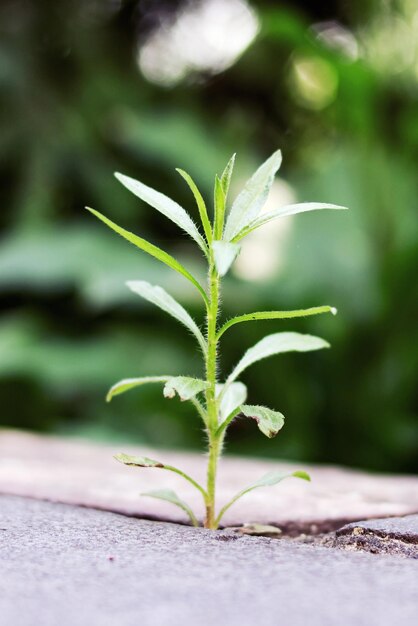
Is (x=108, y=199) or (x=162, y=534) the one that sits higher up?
(x=108, y=199)

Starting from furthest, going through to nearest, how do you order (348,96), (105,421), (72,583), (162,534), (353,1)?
(353,1), (348,96), (105,421), (162,534), (72,583)

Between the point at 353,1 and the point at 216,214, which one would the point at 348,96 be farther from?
the point at 216,214

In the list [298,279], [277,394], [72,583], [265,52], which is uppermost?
[265,52]

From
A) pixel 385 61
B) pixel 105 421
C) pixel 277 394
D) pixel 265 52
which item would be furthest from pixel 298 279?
pixel 265 52

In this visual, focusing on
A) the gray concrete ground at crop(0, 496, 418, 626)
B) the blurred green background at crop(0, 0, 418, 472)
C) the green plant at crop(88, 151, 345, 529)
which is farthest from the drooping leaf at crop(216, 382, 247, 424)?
the blurred green background at crop(0, 0, 418, 472)

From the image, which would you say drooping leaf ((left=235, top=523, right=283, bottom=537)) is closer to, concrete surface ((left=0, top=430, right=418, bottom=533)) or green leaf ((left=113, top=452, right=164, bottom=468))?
concrete surface ((left=0, top=430, right=418, bottom=533))

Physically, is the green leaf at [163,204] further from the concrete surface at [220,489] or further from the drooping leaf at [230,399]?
the concrete surface at [220,489]
